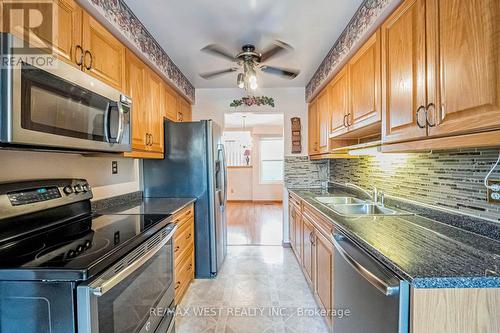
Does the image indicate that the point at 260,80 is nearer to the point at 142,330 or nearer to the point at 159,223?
the point at 159,223

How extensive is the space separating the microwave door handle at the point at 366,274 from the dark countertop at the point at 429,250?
52 mm

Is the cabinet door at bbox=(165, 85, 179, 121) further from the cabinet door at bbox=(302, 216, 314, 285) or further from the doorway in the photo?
the doorway

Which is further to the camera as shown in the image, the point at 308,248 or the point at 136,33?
the point at 308,248

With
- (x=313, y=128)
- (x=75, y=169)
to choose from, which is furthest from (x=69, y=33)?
(x=313, y=128)

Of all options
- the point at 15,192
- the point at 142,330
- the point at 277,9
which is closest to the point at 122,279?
the point at 142,330

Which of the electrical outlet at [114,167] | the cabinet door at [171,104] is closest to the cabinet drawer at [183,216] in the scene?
the electrical outlet at [114,167]

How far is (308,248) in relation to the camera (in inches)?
94.5

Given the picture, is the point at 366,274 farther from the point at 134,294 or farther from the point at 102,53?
the point at 102,53

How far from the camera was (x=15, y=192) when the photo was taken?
1193 mm

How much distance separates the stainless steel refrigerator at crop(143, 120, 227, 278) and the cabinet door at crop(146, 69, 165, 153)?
0.15 metres

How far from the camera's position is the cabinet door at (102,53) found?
4.77 ft

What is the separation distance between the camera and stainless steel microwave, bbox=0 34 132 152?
2.84 feet

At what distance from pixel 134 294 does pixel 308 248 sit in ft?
5.35

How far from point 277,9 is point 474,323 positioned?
1.97m
